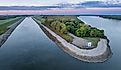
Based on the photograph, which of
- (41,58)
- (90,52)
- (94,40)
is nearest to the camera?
(41,58)

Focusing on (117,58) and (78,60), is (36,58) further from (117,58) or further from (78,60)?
(117,58)

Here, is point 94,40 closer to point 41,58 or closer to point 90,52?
point 90,52

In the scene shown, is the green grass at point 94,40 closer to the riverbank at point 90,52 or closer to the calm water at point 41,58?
the riverbank at point 90,52

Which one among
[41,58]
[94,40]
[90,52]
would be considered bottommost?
[41,58]

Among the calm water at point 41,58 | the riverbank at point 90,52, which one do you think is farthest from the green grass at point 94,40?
the calm water at point 41,58

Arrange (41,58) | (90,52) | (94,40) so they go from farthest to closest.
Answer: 1. (94,40)
2. (90,52)
3. (41,58)

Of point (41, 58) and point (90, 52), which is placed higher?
point (90, 52)

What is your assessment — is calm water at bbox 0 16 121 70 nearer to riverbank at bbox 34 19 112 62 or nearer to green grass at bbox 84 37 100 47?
riverbank at bbox 34 19 112 62

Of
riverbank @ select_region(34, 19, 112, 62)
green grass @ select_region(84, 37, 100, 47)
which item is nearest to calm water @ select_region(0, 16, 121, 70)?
riverbank @ select_region(34, 19, 112, 62)

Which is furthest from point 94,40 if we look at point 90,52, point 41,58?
point 41,58

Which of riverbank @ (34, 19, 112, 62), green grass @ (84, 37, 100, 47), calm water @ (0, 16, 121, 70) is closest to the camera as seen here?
calm water @ (0, 16, 121, 70)

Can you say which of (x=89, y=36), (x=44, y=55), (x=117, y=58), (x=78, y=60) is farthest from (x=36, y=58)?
(x=89, y=36)
